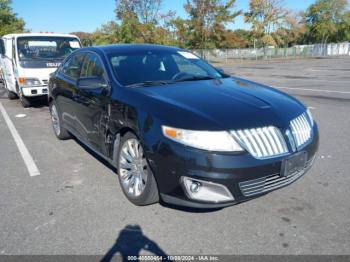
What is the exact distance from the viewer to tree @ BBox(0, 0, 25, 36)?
34.2 meters

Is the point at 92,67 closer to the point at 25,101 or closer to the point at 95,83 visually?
the point at 95,83

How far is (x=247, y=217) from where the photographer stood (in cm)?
306

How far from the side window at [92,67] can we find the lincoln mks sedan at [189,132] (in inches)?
0.7

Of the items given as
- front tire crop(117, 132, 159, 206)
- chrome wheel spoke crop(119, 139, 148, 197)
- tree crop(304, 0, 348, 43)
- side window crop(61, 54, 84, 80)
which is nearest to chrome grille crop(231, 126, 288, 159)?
front tire crop(117, 132, 159, 206)

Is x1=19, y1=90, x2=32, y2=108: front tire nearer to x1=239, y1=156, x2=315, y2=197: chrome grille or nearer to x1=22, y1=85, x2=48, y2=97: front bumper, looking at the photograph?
x1=22, y1=85, x2=48, y2=97: front bumper

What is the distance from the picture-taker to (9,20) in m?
36.0

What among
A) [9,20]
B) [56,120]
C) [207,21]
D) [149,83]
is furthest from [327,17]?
[149,83]

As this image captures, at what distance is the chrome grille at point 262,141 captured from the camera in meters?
2.64

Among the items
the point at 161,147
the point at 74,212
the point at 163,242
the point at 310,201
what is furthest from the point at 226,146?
the point at 74,212

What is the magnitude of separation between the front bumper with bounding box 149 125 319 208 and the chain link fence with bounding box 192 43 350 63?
3108cm

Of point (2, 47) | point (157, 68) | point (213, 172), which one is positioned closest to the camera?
point (213, 172)

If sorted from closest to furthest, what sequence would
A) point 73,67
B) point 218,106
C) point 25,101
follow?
point 218,106
point 73,67
point 25,101

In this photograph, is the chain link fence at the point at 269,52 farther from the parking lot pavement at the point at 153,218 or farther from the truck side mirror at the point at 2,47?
the parking lot pavement at the point at 153,218

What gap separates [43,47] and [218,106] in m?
7.69
